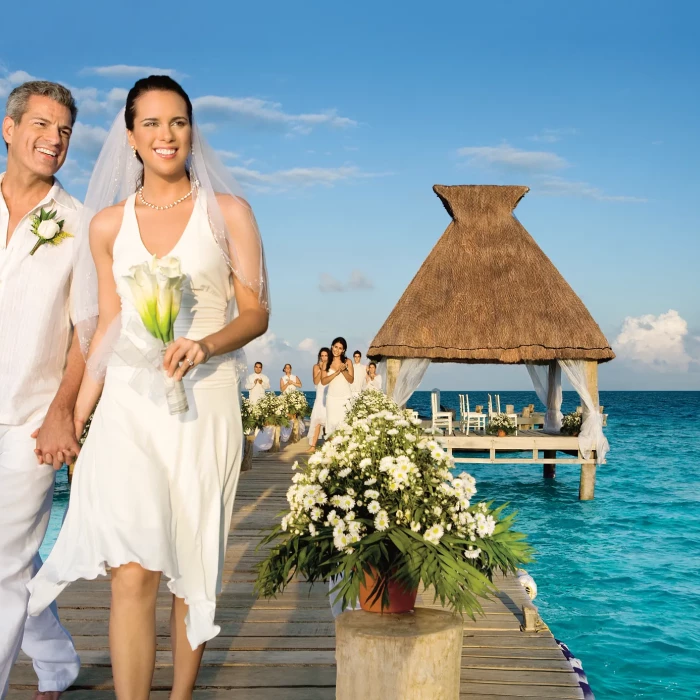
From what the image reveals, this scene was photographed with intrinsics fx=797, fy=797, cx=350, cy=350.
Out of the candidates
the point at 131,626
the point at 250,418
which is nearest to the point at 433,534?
the point at 131,626

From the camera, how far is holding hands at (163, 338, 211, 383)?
245 centimetres

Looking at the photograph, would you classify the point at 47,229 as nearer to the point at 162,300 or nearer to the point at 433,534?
the point at 162,300

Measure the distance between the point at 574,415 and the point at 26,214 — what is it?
20.7 m

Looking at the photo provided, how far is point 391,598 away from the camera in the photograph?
321cm

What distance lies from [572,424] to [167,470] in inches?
812

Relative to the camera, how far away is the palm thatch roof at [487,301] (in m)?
21.2

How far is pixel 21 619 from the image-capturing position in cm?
310

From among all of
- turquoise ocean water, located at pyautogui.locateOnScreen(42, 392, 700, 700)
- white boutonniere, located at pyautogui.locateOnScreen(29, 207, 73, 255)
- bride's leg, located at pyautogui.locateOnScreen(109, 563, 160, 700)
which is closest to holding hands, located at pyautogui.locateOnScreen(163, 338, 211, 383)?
bride's leg, located at pyautogui.locateOnScreen(109, 563, 160, 700)

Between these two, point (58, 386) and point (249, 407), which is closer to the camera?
point (58, 386)

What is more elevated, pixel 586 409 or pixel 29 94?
pixel 29 94

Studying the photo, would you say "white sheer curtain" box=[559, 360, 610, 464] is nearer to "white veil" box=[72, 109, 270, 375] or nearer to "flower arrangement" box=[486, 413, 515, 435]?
"flower arrangement" box=[486, 413, 515, 435]

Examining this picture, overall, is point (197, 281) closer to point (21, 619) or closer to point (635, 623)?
point (21, 619)

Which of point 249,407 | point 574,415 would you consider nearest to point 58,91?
point 249,407

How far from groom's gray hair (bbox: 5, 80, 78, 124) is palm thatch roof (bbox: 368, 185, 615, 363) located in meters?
17.8
